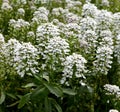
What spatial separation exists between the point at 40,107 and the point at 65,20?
271cm

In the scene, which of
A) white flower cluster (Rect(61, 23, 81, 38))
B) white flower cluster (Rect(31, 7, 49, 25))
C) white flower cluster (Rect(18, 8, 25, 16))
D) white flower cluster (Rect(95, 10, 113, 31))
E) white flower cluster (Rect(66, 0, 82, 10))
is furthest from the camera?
white flower cluster (Rect(66, 0, 82, 10))

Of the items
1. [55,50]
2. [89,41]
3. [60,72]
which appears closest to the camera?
[55,50]

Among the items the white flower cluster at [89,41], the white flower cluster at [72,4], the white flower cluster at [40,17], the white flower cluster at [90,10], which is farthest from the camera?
the white flower cluster at [72,4]

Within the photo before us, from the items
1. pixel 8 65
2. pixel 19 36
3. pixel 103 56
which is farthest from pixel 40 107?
pixel 19 36

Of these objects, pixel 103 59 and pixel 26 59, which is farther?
pixel 103 59

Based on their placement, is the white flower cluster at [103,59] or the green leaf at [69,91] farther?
the white flower cluster at [103,59]

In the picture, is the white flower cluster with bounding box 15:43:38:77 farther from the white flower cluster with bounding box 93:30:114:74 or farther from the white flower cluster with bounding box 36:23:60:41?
the white flower cluster with bounding box 93:30:114:74

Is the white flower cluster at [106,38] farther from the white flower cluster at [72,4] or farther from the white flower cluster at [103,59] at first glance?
the white flower cluster at [72,4]

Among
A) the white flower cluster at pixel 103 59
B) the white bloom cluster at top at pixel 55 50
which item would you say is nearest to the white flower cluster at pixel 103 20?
the white flower cluster at pixel 103 59

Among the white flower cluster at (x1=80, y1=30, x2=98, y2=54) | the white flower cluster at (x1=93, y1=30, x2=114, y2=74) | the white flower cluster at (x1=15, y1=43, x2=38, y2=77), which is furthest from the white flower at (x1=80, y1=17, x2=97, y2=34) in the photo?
the white flower cluster at (x1=15, y1=43, x2=38, y2=77)

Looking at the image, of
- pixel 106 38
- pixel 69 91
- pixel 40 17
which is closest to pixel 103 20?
pixel 106 38

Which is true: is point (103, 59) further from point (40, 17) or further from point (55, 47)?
point (40, 17)

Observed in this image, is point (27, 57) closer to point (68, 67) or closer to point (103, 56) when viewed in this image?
point (68, 67)

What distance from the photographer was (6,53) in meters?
4.06
